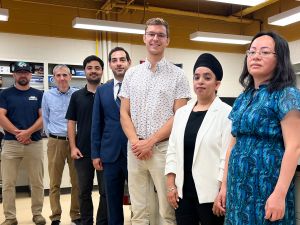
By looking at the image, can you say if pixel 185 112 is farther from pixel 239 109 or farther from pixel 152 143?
pixel 239 109

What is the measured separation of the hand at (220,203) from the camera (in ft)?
5.23

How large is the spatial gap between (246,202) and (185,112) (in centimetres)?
63

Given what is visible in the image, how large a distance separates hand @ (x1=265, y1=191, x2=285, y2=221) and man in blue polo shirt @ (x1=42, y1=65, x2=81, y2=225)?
7.86 ft

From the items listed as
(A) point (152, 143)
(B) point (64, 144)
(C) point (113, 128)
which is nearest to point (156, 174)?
(A) point (152, 143)

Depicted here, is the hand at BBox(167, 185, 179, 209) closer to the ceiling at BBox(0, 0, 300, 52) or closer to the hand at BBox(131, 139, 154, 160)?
the hand at BBox(131, 139, 154, 160)

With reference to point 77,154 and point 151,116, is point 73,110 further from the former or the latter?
point 151,116

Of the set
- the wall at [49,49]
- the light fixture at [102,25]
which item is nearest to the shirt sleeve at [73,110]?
the light fixture at [102,25]

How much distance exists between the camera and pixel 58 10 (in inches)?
236

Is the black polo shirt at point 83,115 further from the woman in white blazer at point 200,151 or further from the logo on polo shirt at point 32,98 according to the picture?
the woman in white blazer at point 200,151

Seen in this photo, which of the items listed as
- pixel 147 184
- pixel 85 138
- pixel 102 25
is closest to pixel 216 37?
pixel 102 25

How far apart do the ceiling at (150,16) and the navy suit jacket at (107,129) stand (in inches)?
147

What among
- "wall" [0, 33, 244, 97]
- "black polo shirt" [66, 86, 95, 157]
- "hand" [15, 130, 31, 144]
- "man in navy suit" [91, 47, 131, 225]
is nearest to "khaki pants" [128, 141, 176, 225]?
"man in navy suit" [91, 47, 131, 225]

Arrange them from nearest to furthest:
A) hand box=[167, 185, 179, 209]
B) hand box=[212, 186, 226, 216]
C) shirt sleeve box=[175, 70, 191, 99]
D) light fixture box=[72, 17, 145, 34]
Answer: hand box=[212, 186, 226, 216], hand box=[167, 185, 179, 209], shirt sleeve box=[175, 70, 191, 99], light fixture box=[72, 17, 145, 34]

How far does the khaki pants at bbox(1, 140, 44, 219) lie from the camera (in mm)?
3434
